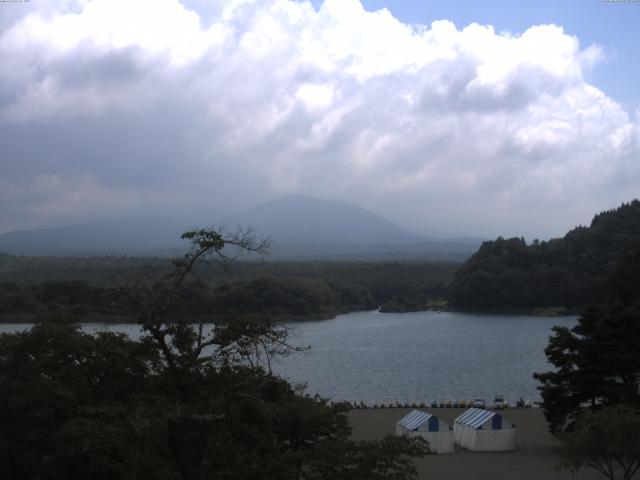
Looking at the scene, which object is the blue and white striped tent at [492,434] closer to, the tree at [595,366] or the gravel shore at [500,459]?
the gravel shore at [500,459]

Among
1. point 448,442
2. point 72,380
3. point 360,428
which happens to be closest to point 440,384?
point 360,428

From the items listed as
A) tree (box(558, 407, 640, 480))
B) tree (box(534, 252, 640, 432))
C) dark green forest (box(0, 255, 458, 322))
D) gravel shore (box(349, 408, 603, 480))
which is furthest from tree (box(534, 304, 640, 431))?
dark green forest (box(0, 255, 458, 322))

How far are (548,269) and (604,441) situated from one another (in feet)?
136

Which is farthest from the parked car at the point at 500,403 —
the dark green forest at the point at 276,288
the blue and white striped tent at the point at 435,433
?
the dark green forest at the point at 276,288

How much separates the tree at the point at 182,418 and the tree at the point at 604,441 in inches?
150

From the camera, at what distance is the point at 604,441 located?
9.02 meters

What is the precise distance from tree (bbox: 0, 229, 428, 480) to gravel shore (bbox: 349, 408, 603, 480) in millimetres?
5810

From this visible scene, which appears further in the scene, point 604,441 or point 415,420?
point 415,420

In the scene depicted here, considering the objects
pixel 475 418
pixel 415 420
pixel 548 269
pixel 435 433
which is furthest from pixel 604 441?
pixel 548 269

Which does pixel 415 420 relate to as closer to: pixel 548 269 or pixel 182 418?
Result: pixel 182 418

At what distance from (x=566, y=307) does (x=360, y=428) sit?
1388 inches

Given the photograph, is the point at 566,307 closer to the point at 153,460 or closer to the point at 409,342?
the point at 409,342

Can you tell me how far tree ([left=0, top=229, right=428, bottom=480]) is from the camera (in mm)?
5012

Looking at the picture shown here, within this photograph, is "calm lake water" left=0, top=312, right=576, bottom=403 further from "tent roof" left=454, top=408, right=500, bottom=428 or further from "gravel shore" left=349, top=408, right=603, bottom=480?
"tent roof" left=454, top=408, right=500, bottom=428
